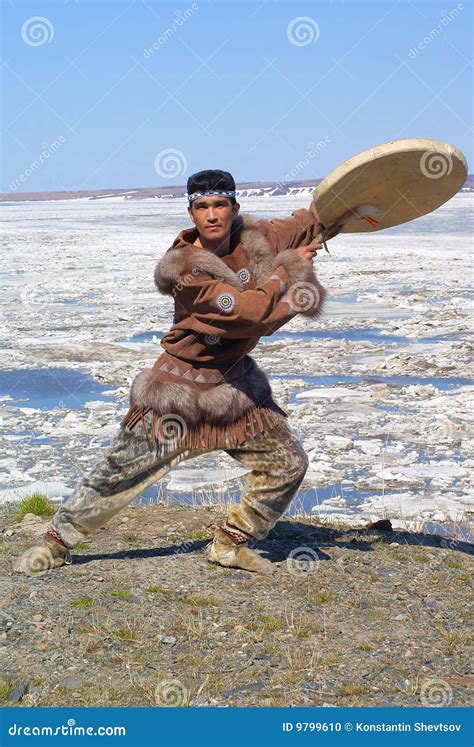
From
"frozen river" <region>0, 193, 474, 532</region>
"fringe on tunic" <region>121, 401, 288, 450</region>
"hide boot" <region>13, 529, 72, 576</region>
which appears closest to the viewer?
"fringe on tunic" <region>121, 401, 288, 450</region>

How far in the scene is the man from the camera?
13.0ft

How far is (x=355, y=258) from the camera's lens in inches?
798

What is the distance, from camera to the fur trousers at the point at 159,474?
4.27 m

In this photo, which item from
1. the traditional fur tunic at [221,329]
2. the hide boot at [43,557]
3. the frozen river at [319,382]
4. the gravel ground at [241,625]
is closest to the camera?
the gravel ground at [241,625]

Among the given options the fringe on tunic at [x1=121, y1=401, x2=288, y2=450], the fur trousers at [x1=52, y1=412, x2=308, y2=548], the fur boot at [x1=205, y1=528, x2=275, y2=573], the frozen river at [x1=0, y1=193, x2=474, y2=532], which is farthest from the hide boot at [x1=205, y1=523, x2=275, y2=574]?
the frozen river at [x1=0, y1=193, x2=474, y2=532]

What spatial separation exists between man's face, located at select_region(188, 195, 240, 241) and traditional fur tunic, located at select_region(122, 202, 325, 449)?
0.08 meters

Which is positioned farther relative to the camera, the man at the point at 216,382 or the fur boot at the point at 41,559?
the fur boot at the point at 41,559

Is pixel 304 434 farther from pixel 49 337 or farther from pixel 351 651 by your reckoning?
pixel 49 337

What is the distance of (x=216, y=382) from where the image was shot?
167 inches

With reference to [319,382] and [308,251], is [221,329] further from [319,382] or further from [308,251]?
[319,382]

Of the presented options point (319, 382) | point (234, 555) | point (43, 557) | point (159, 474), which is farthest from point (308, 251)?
point (319, 382)

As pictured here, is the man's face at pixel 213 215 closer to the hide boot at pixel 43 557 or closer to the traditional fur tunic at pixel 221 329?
the traditional fur tunic at pixel 221 329

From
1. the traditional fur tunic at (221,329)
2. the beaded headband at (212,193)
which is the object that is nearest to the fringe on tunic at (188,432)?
the traditional fur tunic at (221,329)

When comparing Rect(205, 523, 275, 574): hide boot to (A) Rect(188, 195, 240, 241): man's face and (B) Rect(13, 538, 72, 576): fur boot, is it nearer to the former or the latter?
(B) Rect(13, 538, 72, 576): fur boot
